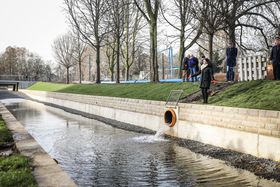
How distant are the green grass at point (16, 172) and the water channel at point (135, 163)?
5.64ft

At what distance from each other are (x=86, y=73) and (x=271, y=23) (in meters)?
83.9

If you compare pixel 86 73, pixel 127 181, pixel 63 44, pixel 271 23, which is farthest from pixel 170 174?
pixel 86 73

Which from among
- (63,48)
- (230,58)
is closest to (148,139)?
(230,58)

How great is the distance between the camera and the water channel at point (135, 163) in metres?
8.85

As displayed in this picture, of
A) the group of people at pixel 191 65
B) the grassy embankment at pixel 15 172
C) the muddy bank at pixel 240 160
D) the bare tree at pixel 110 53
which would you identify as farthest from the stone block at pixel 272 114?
the bare tree at pixel 110 53

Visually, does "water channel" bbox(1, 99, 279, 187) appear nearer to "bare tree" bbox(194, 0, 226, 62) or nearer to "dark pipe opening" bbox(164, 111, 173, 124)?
"dark pipe opening" bbox(164, 111, 173, 124)

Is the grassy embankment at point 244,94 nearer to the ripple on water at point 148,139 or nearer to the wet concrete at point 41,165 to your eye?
the ripple on water at point 148,139

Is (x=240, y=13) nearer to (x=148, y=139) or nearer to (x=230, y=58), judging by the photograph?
(x=230, y=58)

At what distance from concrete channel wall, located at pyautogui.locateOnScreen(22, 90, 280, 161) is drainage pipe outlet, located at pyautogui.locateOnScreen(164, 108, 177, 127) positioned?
239 mm

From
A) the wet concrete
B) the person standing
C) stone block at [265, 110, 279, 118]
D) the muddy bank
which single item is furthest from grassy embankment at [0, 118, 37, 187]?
the person standing

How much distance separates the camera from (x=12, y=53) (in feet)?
336

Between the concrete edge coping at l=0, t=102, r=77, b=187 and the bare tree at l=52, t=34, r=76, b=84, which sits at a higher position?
the bare tree at l=52, t=34, r=76, b=84

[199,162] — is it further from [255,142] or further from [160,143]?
[160,143]

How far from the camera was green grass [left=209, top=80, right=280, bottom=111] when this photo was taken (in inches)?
467
